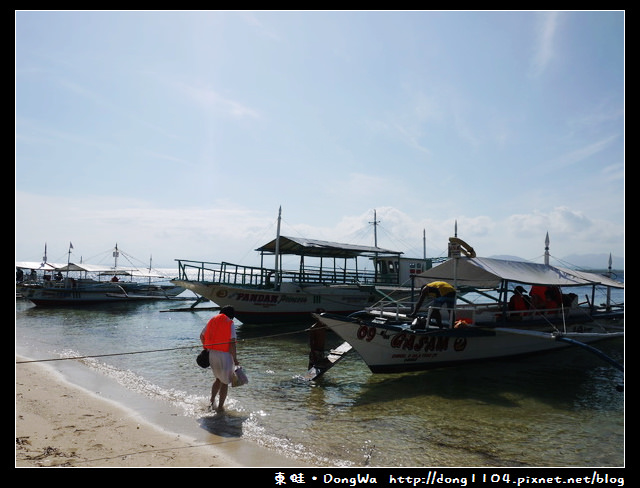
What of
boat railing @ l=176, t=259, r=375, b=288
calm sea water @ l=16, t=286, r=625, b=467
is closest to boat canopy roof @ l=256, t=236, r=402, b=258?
boat railing @ l=176, t=259, r=375, b=288

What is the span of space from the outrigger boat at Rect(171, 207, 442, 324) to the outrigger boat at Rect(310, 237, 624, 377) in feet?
27.1

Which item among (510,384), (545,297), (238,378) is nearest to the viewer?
(238,378)

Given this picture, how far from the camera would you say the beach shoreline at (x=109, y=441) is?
20.2 feet

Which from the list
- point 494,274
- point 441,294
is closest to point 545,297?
point 494,274

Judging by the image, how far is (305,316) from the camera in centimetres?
2531

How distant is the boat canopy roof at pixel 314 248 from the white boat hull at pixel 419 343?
1256 cm

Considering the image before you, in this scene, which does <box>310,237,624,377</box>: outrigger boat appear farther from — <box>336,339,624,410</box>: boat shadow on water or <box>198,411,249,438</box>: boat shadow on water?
<box>198,411,249,438</box>: boat shadow on water

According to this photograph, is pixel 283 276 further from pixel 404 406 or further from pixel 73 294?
pixel 73 294

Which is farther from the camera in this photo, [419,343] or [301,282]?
[301,282]

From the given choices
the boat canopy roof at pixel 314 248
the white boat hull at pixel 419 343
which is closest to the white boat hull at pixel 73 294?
the boat canopy roof at pixel 314 248

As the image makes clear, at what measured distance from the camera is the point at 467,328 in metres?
12.1

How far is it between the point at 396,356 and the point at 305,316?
13808 millimetres

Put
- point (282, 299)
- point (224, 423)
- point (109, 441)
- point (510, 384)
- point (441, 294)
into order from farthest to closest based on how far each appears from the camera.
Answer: point (282, 299) → point (441, 294) → point (510, 384) → point (224, 423) → point (109, 441)

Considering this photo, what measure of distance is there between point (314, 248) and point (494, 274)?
13781 mm
